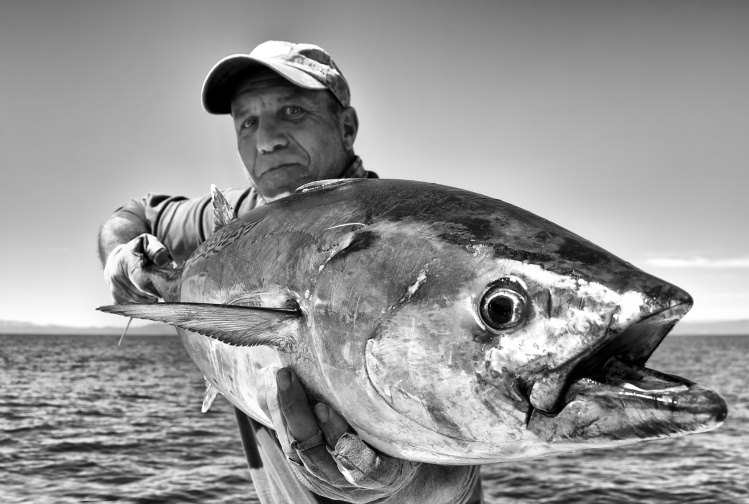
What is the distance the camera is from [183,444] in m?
21.3

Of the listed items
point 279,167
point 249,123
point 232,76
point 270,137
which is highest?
point 232,76

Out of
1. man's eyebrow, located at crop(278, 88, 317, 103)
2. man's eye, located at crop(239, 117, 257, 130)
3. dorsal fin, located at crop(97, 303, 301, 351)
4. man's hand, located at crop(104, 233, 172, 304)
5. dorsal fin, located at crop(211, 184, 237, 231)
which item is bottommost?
dorsal fin, located at crop(97, 303, 301, 351)

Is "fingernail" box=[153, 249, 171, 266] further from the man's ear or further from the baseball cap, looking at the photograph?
the man's ear

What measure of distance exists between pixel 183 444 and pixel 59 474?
15.6 feet

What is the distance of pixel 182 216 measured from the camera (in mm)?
4215

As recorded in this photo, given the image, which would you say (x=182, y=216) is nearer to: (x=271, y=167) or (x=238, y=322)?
(x=271, y=167)

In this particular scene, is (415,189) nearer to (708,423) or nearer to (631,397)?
(631,397)

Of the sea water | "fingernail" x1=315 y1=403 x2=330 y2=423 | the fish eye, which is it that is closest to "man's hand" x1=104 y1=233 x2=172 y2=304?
"fingernail" x1=315 y1=403 x2=330 y2=423

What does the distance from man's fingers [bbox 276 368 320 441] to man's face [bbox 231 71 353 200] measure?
71.3 inches

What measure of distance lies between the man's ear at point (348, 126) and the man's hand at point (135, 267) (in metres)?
1.35

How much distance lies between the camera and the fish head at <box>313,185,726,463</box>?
4.97 feet

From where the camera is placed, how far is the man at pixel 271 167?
327cm

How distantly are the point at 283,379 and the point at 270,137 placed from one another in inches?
75.4

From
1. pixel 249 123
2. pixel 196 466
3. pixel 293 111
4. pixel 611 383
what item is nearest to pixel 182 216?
pixel 249 123
